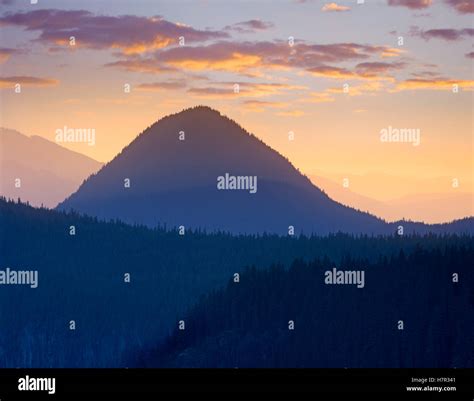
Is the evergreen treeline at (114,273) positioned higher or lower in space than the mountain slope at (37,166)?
lower

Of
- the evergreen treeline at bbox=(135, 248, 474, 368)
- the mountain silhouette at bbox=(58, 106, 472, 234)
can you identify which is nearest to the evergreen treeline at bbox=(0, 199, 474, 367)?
the evergreen treeline at bbox=(135, 248, 474, 368)

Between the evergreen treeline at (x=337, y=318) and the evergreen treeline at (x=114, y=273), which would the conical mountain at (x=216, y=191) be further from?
the evergreen treeline at (x=337, y=318)

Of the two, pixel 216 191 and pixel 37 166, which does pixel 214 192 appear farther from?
pixel 37 166

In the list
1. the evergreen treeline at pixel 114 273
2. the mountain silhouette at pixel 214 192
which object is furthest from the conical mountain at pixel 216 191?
the evergreen treeline at pixel 114 273

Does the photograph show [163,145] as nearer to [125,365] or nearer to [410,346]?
[125,365]

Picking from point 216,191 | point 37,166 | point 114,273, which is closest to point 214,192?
point 216,191

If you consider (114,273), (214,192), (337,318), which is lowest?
(337,318)
